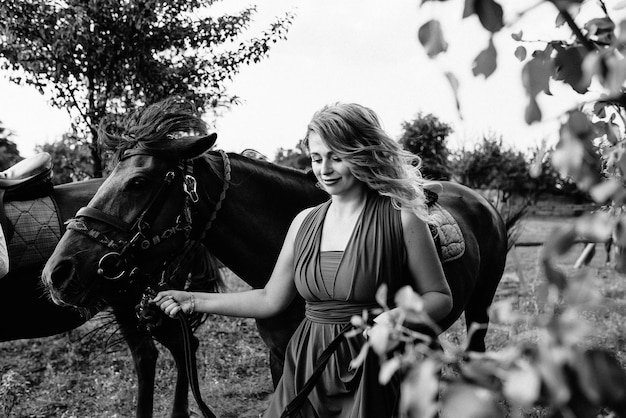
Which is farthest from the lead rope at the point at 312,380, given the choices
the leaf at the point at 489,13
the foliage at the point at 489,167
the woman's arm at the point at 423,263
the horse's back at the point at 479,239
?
the foliage at the point at 489,167

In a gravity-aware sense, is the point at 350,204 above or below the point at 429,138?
below

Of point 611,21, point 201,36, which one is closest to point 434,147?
point 201,36

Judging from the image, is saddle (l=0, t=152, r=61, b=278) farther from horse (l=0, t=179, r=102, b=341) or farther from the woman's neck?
the woman's neck

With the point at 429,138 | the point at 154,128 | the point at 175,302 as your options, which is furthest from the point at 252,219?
the point at 429,138

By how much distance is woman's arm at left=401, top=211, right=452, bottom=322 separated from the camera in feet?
6.77

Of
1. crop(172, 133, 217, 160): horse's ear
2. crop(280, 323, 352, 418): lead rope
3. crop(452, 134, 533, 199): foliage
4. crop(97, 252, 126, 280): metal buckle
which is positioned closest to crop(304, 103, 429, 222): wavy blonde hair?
crop(280, 323, 352, 418): lead rope

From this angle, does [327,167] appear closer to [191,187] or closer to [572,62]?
[191,187]

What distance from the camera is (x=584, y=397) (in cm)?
60

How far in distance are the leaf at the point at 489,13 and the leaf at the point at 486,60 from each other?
5 centimetres

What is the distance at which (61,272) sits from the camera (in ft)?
8.34

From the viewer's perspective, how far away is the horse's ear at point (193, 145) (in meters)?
2.87

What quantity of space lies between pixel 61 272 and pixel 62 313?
1540mm

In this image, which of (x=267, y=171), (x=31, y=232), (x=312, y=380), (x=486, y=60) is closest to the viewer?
(x=486, y=60)

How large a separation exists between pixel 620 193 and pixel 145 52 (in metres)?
5.01
